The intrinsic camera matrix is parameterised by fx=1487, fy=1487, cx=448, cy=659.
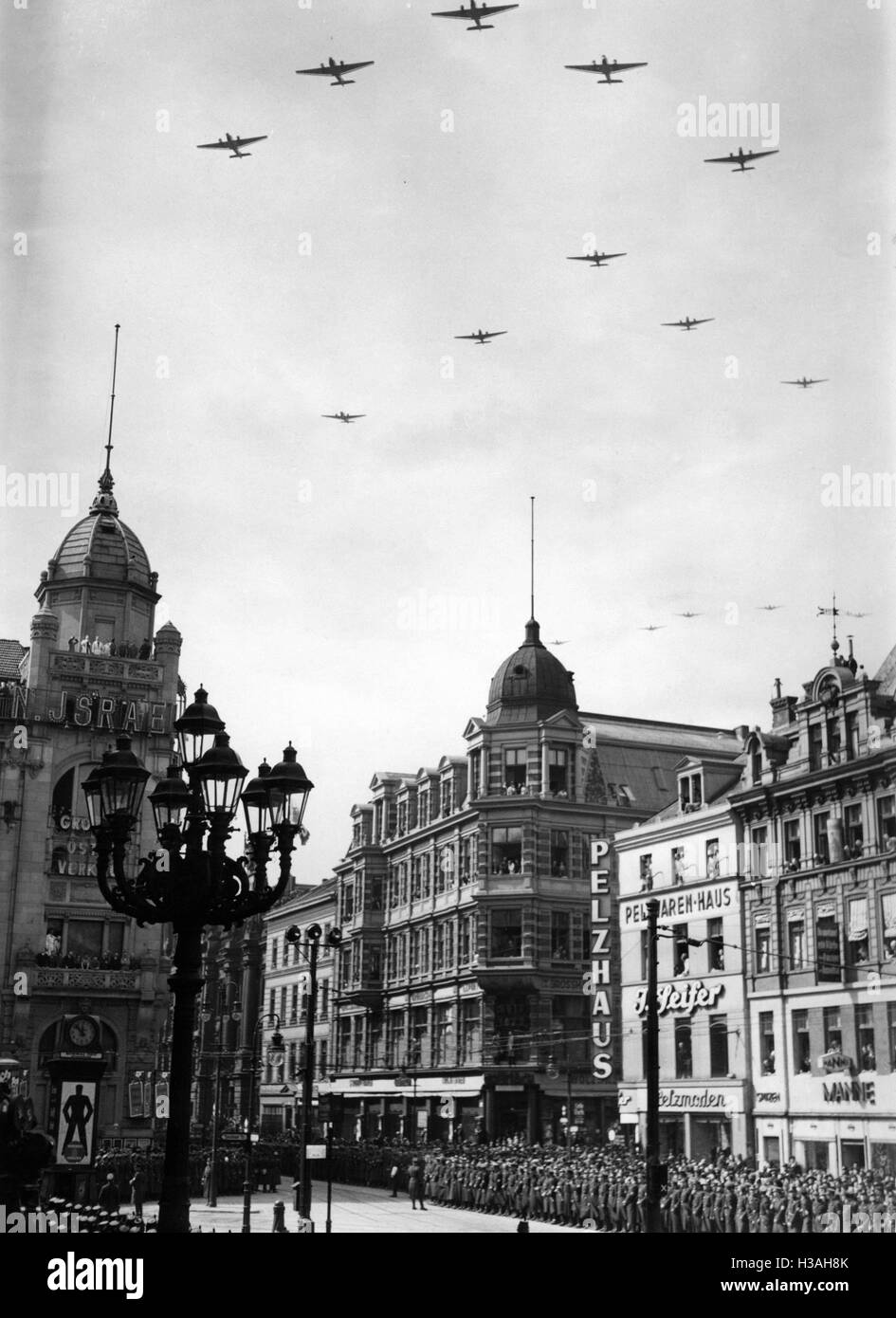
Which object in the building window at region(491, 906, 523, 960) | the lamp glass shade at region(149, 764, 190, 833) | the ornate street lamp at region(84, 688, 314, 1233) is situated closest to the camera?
the ornate street lamp at region(84, 688, 314, 1233)

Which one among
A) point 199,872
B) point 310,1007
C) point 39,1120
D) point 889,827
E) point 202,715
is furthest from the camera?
point 39,1120

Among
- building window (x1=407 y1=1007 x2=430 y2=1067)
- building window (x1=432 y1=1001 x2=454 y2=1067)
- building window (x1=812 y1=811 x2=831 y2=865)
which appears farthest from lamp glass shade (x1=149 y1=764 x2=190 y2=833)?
building window (x1=407 y1=1007 x2=430 y2=1067)

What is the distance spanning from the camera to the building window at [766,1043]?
1596 inches

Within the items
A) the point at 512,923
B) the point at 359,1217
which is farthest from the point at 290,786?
the point at 512,923

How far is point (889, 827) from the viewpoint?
3678cm

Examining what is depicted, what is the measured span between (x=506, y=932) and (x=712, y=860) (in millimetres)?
12586

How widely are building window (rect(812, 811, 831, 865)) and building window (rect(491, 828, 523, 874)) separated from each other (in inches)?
683

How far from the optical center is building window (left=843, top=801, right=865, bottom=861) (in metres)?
37.8

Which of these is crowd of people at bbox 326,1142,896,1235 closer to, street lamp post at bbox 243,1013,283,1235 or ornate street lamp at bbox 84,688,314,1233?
street lamp post at bbox 243,1013,283,1235

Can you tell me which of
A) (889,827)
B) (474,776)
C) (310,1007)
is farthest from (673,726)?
(310,1007)

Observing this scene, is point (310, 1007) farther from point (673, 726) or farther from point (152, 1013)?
point (673, 726)
